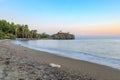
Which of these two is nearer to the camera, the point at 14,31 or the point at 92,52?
the point at 92,52

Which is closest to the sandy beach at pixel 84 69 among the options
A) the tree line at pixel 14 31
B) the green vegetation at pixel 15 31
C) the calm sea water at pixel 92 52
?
the calm sea water at pixel 92 52

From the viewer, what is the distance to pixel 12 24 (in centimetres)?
13800

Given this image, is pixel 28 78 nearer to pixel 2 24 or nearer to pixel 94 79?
pixel 94 79

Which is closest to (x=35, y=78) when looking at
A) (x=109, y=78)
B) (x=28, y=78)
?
(x=28, y=78)

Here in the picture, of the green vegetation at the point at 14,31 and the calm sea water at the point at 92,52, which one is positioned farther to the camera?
the green vegetation at the point at 14,31

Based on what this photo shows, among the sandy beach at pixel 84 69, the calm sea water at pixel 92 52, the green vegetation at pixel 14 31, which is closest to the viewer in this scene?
the sandy beach at pixel 84 69

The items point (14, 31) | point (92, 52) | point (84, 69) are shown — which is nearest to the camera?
point (84, 69)

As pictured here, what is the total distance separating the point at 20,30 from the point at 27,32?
9213mm

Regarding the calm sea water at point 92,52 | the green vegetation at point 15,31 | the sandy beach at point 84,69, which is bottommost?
the calm sea water at point 92,52

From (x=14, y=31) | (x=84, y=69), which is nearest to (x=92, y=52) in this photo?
(x=84, y=69)

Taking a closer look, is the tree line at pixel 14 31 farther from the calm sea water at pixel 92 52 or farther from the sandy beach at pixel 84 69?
the sandy beach at pixel 84 69

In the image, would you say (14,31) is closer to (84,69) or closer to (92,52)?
(92,52)

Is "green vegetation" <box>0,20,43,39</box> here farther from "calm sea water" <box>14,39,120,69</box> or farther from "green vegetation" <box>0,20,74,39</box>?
"calm sea water" <box>14,39,120,69</box>

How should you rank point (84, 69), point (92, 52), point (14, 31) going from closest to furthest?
point (84, 69)
point (92, 52)
point (14, 31)
